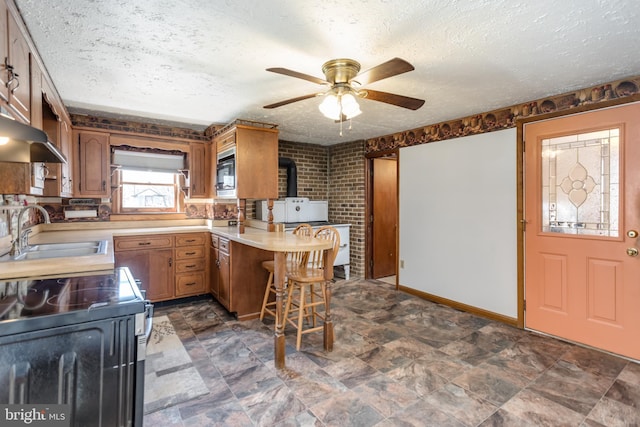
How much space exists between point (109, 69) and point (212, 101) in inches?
35.7

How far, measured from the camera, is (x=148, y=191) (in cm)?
431

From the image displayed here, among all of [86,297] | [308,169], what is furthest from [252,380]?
[308,169]

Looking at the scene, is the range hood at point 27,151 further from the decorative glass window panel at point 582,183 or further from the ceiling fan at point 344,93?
the decorative glass window panel at point 582,183

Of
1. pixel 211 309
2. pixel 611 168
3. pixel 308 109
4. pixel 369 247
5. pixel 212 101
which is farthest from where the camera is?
pixel 369 247

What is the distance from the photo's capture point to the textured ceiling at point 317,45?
164cm

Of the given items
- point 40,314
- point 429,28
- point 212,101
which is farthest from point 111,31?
point 429,28

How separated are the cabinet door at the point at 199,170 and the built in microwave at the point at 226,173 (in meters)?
0.33

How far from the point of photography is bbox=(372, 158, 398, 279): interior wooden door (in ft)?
17.0

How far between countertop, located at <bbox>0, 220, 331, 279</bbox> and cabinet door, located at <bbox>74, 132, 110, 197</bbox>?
450mm

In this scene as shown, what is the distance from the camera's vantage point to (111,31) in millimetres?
1856

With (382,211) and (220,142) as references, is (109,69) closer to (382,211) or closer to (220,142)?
(220,142)

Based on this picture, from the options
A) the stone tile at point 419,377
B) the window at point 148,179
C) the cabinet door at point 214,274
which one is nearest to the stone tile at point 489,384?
the stone tile at point 419,377

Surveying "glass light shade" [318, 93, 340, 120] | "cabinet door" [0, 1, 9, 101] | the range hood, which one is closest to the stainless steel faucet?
the range hood

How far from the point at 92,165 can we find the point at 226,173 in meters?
1.53
